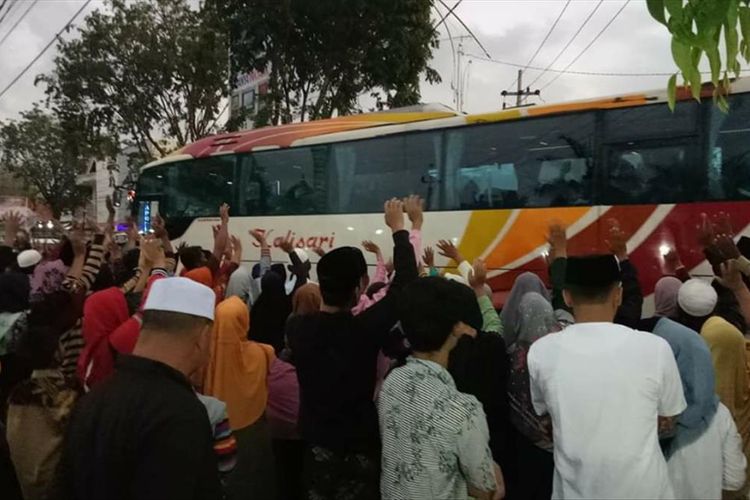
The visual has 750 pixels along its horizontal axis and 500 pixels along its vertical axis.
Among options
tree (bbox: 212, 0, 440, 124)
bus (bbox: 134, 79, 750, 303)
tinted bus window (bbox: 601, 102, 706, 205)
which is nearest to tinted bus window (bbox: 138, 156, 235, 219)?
bus (bbox: 134, 79, 750, 303)

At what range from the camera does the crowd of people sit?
1.80 m

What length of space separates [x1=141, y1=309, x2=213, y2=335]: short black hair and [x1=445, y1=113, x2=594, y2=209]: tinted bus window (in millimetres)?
6458

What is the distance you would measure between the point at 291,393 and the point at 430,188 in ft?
18.9

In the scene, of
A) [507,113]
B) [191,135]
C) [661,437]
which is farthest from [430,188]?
[191,135]

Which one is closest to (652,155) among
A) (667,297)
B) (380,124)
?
(667,297)

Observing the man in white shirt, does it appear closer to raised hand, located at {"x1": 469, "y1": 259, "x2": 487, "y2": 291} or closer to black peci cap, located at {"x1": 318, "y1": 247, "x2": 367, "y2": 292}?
black peci cap, located at {"x1": 318, "y1": 247, "x2": 367, "y2": 292}

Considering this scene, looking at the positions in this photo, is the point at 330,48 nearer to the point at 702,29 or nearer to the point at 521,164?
the point at 521,164

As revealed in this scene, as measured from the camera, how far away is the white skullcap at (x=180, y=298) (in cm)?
→ 196

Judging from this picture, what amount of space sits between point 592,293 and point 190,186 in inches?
416

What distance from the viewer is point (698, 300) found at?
347cm

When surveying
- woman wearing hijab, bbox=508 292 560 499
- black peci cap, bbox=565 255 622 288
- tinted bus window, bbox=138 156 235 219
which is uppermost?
tinted bus window, bbox=138 156 235 219

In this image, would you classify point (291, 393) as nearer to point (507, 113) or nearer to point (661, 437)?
point (661, 437)

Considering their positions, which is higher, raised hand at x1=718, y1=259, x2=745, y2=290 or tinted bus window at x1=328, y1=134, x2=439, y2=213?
tinted bus window at x1=328, y1=134, x2=439, y2=213

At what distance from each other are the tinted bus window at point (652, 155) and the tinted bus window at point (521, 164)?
0.28 metres
